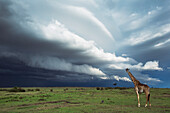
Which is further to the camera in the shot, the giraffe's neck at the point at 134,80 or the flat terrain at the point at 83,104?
the giraffe's neck at the point at 134,80

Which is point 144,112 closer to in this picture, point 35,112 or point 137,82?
point 137,82

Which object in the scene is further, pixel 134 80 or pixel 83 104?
pixel 83 104

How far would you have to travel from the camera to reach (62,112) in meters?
13.9

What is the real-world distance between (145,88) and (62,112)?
32.2 ft

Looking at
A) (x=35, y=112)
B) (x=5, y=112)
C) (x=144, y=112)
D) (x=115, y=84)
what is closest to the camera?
(x=144, y=112)

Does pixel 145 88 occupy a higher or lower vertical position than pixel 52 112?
higher

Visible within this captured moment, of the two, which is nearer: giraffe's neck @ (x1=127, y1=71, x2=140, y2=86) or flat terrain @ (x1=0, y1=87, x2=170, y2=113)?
flat terrain @ (x1=0, y1=87, x2=170, y2=113)

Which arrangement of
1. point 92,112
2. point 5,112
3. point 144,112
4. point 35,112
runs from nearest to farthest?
point 144,112, point 92,112, point 35,112, point 5,112

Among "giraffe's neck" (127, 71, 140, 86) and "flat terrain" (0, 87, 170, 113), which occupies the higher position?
"giraffe's neck" (127, 71, 140, 86)

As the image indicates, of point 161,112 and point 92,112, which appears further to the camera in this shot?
point 92,112

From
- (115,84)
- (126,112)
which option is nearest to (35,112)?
(126,112)

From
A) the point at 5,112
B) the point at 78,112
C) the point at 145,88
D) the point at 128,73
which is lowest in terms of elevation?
the point at 5,112

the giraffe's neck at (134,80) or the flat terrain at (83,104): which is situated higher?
the giraffe's neck at (134,80)

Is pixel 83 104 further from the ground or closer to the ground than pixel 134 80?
closer to the ground
